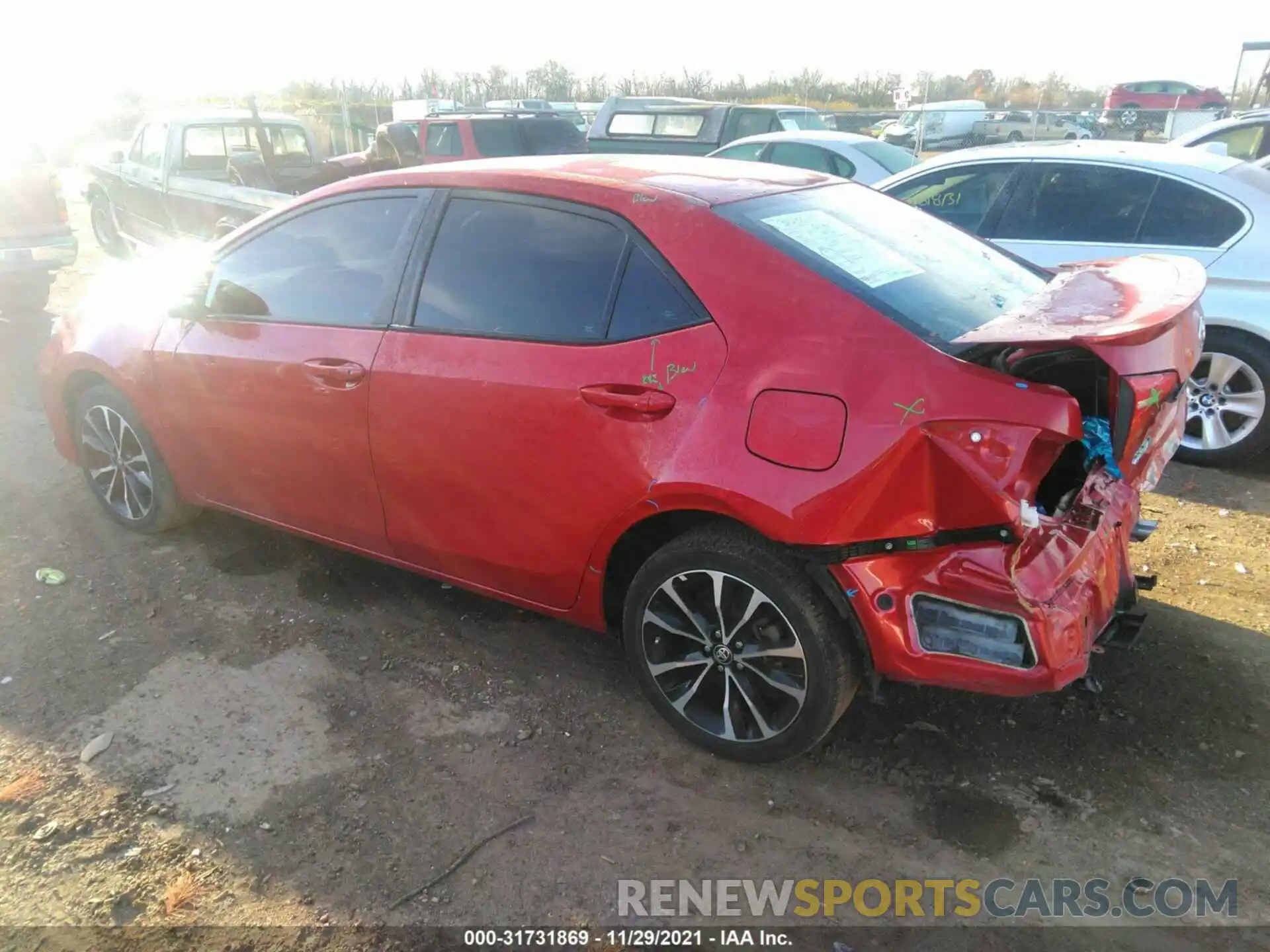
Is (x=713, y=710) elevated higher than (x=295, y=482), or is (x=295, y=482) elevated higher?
(x=295, y=482)

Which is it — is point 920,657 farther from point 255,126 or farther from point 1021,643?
point 255,126

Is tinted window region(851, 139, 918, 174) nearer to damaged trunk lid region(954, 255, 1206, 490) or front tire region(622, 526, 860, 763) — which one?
damaged trunk lid region(954, 255, 1206, 490)

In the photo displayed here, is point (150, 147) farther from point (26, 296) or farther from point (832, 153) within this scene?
point (832, 153)

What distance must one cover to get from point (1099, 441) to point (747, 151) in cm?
977

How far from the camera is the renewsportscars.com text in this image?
2.42 meters

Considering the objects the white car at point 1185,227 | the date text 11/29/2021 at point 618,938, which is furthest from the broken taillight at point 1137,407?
the white car at point 1185,227

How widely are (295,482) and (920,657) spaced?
2491 mm

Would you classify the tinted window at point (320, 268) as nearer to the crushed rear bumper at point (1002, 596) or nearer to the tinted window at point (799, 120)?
the crushed rear bumper at point (1002, 596)

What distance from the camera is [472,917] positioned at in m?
2.43

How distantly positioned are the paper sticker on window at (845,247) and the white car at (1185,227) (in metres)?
2.31

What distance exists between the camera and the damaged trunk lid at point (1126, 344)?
2.31m

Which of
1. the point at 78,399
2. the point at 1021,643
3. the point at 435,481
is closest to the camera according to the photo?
the point at 1021,643

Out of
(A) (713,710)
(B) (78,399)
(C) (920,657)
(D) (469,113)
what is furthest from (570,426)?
(D) (469,113)

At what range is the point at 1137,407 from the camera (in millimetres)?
2412
